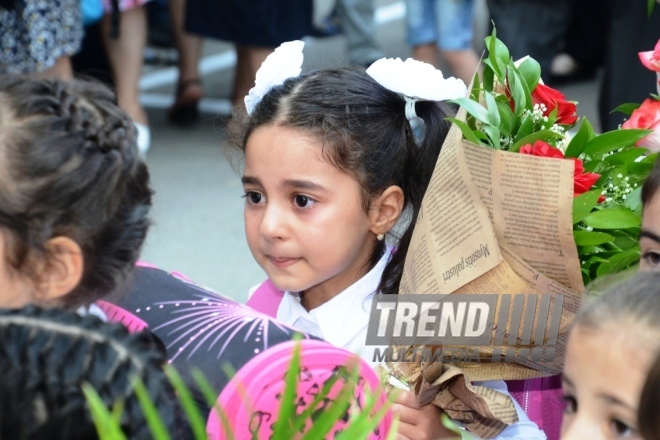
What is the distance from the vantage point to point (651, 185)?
182 centimetres

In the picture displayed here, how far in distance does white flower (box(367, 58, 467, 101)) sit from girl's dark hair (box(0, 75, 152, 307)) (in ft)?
2.55

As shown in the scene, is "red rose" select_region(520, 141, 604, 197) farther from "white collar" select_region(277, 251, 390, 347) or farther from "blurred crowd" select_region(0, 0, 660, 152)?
"blurred crowd" select_region(0, 0, 660, 152)

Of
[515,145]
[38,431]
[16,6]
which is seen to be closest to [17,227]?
[38,431]

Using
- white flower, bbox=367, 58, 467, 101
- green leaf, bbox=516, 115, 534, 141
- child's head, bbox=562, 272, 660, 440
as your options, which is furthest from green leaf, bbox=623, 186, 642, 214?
child's head, bbox=562, 272, 660, 440

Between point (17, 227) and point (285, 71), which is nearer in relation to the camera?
point (17, 227)

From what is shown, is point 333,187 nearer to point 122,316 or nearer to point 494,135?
point 494,135

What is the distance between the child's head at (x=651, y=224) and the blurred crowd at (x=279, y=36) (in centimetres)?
209

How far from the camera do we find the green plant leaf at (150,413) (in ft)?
3.24

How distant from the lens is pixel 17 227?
5.04ft

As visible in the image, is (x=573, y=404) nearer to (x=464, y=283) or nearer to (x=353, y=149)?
(x=464, y=283)

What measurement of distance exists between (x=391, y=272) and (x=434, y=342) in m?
0.43

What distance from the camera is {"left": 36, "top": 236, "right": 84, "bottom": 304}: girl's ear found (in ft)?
5.09

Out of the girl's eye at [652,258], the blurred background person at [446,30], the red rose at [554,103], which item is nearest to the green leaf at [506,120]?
the red rose at [554,103]

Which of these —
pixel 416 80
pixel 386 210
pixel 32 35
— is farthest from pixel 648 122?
pixel 32 35
